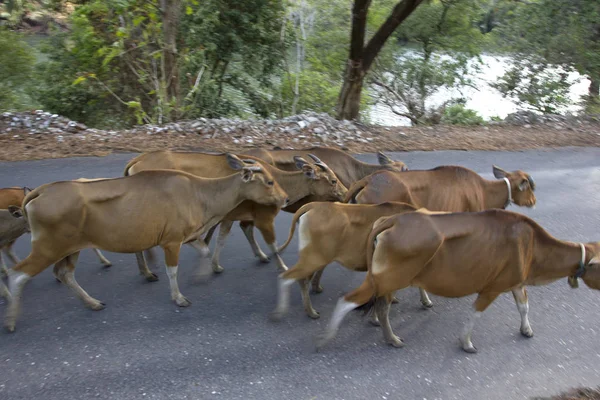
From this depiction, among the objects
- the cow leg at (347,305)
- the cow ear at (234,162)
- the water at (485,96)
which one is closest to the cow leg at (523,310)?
the cow leg at (347,305)

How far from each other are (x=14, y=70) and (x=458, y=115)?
14.0m

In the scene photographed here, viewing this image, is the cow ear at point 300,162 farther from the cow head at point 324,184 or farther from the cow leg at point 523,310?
the cow leg at point 523,310

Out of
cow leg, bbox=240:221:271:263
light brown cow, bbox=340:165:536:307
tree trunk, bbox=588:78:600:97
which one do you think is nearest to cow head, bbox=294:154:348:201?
light brown cow, bbox=340:165:536:307

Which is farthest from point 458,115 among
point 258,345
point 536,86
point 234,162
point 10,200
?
point 10,200

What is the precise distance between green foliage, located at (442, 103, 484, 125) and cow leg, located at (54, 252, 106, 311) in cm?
1370

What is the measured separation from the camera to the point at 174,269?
19.4 feet

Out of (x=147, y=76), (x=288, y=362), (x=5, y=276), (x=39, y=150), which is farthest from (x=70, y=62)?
(x=288, y=362)

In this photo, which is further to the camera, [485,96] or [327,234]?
[485,96]

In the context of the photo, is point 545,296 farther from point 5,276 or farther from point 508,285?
point 5,276

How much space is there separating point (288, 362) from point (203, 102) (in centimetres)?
1255

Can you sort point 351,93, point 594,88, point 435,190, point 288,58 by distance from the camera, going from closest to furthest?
point 435,190, point 351,93, point 288,58, point 594,88

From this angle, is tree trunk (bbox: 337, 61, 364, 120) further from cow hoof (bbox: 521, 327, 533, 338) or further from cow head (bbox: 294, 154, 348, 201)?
cow hoof (bbox: 521, 327, 533, 338)

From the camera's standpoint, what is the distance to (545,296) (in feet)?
21.7

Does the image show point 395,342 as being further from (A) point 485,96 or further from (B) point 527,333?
(A) point 485,96
